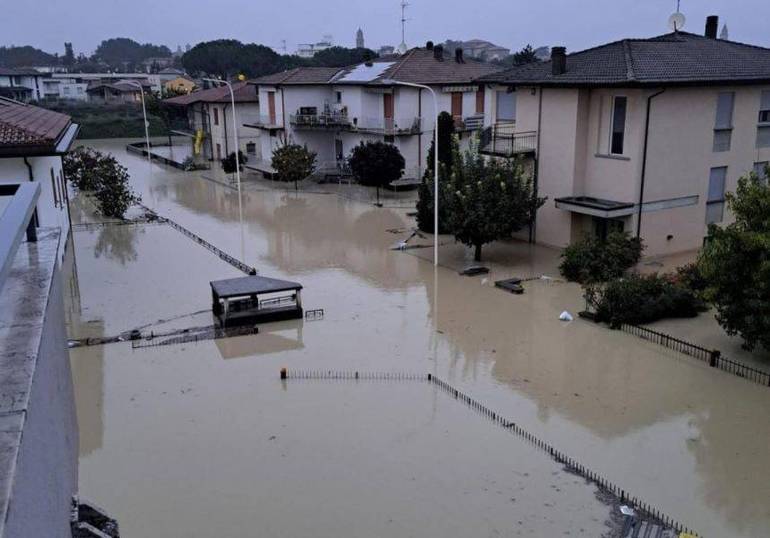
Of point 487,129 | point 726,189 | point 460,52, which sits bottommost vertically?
point 726,189

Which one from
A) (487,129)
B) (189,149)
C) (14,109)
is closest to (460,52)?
(487,129)

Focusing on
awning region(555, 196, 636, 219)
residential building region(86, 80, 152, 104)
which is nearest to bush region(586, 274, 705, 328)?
awning region(555, 196, 636, 219)

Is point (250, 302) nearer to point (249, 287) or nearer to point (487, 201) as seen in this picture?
point (249, 287)

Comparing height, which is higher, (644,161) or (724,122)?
(724,122)

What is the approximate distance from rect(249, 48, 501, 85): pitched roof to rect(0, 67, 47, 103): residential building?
59.4m

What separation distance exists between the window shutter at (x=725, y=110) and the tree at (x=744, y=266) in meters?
10.2

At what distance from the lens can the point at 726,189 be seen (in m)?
24.4

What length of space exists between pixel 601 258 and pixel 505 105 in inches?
334

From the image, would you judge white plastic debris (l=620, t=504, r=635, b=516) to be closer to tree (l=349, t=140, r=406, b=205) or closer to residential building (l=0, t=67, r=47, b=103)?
tree (l=349, t=140, r=406, b=205)

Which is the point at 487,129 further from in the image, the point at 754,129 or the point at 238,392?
the point at 238,392

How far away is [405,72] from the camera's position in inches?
1508

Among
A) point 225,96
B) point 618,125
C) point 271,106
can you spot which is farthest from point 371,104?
point 618,125

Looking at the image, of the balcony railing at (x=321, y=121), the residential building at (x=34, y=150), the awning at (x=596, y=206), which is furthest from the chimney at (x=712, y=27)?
the residential building at (x=34, y=150)

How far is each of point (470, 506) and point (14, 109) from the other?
2150 cm
